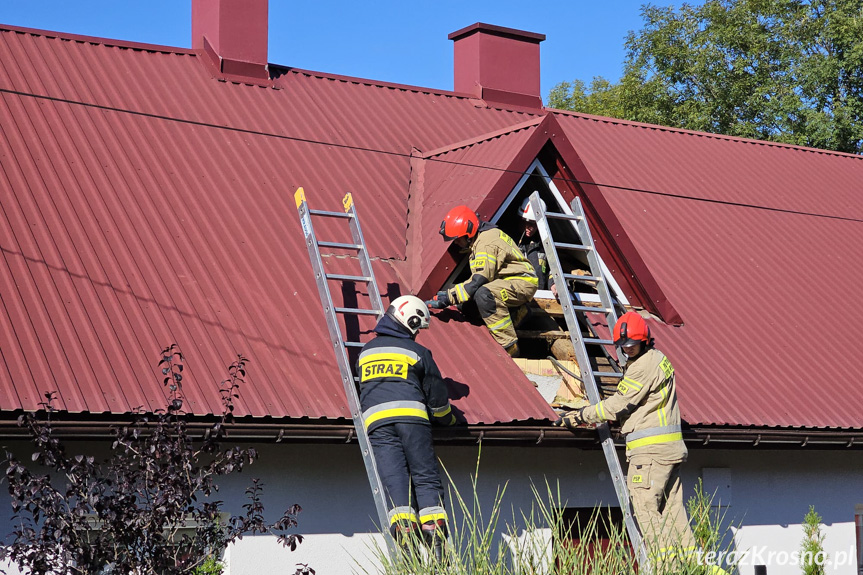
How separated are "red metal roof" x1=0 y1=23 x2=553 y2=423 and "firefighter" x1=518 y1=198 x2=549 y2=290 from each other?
879 millimetres

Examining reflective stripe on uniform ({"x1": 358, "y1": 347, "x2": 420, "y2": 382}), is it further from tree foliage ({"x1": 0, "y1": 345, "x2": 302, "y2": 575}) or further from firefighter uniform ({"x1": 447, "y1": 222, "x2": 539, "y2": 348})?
firefighter uniform ({"x1": 447, "y1": 222, "x2": 539, "y2": 348})

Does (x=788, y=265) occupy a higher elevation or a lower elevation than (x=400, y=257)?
higher

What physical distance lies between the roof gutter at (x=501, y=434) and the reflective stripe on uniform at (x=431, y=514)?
1087mm

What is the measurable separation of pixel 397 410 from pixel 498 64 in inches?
317

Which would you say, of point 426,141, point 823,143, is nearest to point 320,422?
point 426,141

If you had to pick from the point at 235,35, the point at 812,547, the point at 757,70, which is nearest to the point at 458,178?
the point at 235,35

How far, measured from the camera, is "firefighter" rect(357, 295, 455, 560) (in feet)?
23.7

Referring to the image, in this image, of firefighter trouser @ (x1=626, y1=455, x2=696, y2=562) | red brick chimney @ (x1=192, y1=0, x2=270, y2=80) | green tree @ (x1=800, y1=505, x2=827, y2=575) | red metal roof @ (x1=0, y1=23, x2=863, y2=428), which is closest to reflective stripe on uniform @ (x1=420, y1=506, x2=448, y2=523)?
red metal roof @ (x1=0, y1=23, x2=863, y2=428)

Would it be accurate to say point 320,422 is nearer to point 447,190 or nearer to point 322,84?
point 447,190

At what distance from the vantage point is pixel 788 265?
1273 centimetres

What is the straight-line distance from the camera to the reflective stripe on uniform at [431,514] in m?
7.16

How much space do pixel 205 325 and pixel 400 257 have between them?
2343 mm

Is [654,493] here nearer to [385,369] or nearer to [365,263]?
[385,369]

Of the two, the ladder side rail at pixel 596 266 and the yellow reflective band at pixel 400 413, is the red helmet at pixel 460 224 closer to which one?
the ladder side rail at pixel 596 266
